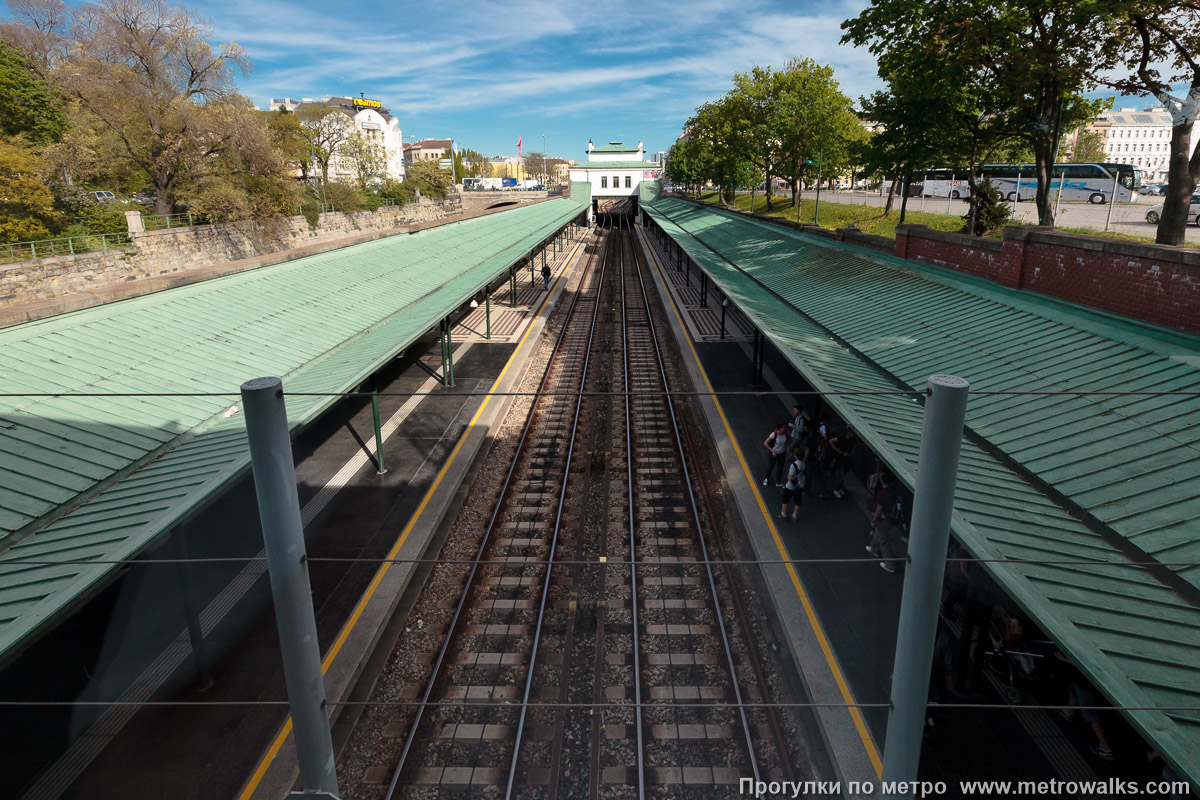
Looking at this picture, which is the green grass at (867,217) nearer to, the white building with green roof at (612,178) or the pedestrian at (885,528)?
the pedestrian at (885,528)

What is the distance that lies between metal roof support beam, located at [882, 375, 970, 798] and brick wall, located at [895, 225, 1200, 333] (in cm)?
787

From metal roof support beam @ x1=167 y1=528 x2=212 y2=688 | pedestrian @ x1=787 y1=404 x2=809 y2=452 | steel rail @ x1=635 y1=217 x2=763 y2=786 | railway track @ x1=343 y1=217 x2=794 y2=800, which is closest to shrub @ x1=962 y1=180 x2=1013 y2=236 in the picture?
steel rail @ x1=635 y1=217 x2=763 y2=786

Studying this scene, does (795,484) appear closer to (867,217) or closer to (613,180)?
(867,217)

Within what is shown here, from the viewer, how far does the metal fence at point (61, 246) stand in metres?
21.4

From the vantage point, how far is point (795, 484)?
36.2 feet

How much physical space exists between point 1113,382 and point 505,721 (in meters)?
8.14

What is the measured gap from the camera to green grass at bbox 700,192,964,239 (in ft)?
94.3

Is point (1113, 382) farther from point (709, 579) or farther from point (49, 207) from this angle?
point (49, 207)

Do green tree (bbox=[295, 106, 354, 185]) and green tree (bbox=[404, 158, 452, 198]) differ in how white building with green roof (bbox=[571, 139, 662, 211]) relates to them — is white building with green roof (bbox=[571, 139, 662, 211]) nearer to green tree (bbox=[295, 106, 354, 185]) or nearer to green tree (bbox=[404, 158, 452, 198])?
green tree (bbox=[404, 158, 452, 198])

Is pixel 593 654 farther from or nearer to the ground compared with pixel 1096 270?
nearer to the ground

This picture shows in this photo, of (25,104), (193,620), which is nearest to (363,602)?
(193,620)

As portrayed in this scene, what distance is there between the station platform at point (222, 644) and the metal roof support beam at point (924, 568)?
2.97 m

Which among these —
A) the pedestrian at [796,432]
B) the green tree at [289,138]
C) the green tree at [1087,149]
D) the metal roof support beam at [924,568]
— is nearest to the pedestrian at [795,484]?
the pedestrian at [796,432]

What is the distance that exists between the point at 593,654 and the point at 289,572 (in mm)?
6210
